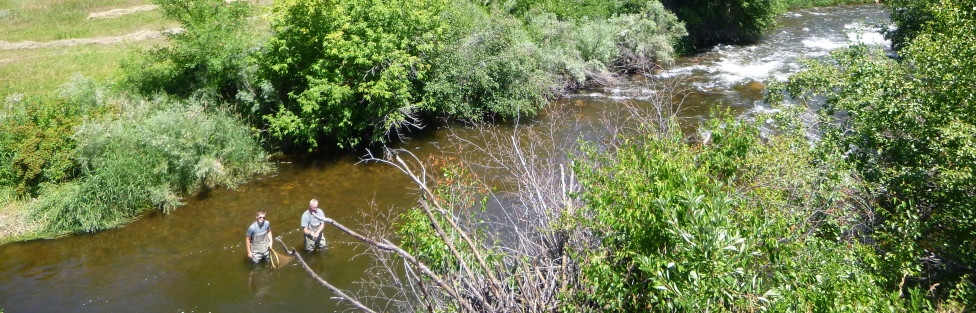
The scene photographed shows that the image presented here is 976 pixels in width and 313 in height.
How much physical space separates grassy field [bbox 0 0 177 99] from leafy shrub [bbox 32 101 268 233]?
234 inches

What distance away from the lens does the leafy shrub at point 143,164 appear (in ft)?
43.8

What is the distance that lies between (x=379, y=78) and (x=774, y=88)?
33.3 feet

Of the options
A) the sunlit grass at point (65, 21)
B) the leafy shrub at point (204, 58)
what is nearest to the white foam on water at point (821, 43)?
the leafy shrub at point (204, 58)

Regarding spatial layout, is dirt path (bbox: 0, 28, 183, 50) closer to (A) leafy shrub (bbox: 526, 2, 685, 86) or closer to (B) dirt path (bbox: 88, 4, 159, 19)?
(B) dirt path (bbox: 88, 4, 159, 19)

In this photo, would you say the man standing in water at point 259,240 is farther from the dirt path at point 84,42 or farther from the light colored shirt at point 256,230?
the dirt path at point 84,42

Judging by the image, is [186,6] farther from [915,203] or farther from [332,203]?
[915,203]

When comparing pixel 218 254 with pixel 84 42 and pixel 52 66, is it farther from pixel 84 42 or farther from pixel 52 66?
pixel 84 42

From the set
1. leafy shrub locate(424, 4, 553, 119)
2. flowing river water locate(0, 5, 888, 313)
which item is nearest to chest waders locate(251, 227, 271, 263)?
flowing river water locate(0, 5, 888, 313)

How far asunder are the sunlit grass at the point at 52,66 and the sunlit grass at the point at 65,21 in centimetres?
279

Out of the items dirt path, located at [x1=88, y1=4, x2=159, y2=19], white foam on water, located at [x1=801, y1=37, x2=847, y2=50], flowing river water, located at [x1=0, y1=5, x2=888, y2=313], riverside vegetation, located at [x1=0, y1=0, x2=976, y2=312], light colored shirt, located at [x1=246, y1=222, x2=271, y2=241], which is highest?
dirt path, located at [x1=88, y1=4, x2=159, y2=19]

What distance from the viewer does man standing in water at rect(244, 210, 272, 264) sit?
1166 centimetres

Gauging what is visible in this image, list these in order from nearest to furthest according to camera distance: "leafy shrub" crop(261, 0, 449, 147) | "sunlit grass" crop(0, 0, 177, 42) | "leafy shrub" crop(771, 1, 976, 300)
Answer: "leafy shrub" crop(771, 1, 976, 300) < "leafy shrub" crop(261, 0, 449, 147) < "sunlit grass" crop(0, 0, 177, 42)

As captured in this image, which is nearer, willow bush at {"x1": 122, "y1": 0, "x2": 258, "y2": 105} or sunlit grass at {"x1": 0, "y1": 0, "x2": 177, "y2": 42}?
willow bush at {"x1": 122, "y1": 0, "x2": 258, "y2": 105}

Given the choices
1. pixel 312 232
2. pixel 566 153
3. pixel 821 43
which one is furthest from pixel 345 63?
pixel 821 43
